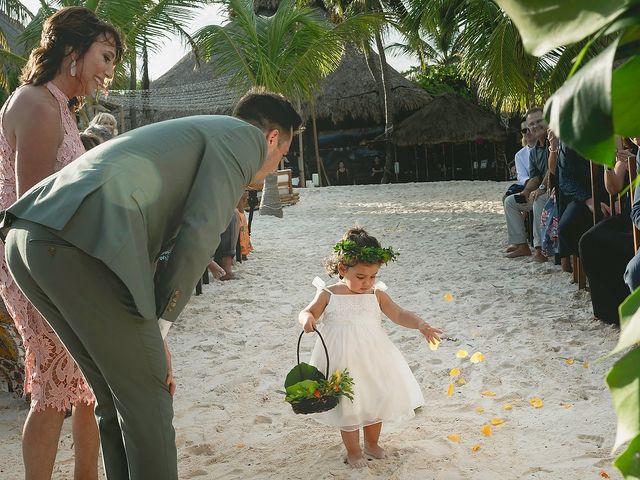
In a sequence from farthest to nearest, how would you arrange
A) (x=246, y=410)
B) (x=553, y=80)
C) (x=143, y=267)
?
(x=553, y=80), (x=246, y=410), (x=143, y=267)

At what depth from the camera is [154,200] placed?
6.57 ft

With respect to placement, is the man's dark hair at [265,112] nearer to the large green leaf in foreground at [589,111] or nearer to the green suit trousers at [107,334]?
the green suit trousers at [107,334]

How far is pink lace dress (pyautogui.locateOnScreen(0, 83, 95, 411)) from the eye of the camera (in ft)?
8.39

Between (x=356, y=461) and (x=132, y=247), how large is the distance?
1918 millimetres

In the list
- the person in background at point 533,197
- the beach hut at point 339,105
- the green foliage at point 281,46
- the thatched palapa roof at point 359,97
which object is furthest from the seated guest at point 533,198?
the thatched palapa roof at point 359,97

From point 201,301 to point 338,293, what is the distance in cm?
361

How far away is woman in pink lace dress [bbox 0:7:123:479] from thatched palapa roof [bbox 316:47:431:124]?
895 inches

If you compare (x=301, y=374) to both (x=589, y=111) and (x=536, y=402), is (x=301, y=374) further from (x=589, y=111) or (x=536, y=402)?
(x=589, y=111)

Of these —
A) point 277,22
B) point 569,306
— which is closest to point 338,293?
point 569,306

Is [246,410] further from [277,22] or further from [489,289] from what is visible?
[277,22]

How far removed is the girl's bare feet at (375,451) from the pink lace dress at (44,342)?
4.77 ft

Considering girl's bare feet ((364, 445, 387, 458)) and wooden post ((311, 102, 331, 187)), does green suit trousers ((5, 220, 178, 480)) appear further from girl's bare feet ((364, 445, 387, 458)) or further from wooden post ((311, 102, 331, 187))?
wooden post ((311, 102, 331, 187))

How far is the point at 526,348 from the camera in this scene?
197 inches

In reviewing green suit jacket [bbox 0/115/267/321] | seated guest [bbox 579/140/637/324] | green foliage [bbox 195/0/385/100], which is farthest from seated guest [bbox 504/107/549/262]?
green foliage [bbox 195/0/385/100]
